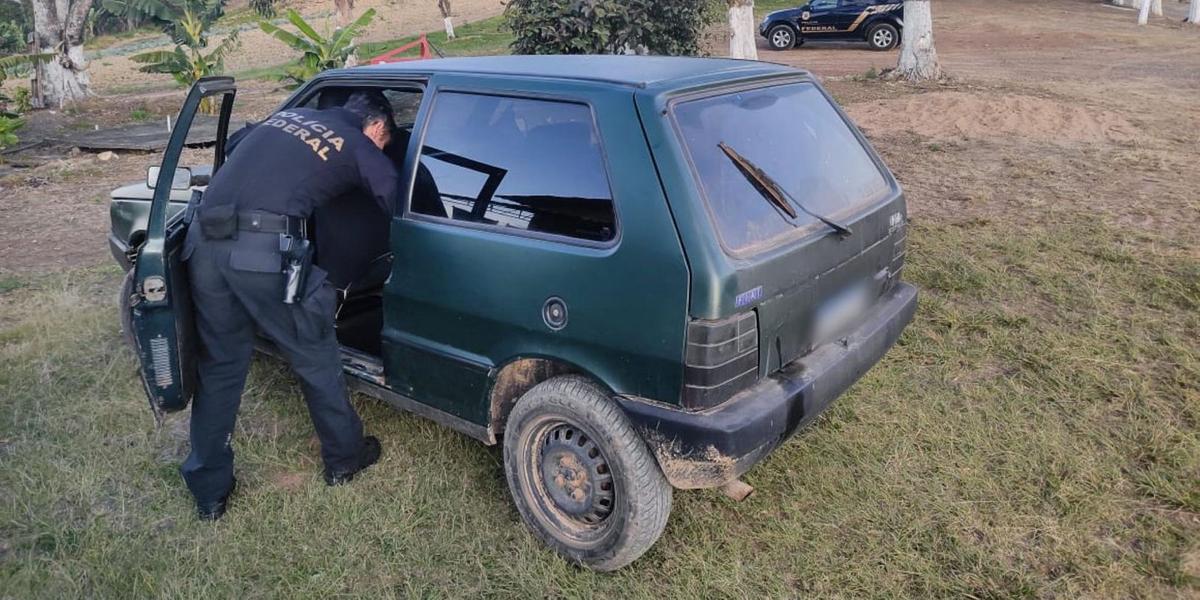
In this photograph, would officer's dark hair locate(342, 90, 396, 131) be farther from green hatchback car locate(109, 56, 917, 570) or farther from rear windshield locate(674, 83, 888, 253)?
rear windshield locate(674, 83, 888, 253)

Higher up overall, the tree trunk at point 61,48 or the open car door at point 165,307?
the tree trunk at point 61,48

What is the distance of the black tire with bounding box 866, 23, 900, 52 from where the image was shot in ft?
62.4

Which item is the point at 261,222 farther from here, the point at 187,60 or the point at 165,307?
the point at 187,60

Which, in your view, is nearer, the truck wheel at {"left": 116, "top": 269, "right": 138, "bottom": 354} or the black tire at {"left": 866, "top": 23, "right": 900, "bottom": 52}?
the truck wheel at {"left": 116, "top": 269, "right": 138, "bottom": 354}

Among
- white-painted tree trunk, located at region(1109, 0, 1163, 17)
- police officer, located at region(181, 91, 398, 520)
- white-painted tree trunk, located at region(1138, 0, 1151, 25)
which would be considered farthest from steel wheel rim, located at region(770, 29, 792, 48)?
police officer, located at region(181, 91, 398, 520)

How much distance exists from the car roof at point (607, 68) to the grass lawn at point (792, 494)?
1598 mm

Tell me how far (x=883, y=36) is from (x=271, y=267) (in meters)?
18.9

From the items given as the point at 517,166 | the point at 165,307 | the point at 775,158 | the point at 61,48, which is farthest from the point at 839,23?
the point at 165,307

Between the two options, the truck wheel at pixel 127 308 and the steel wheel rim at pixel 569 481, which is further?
the truck wheel at pixel 127 308

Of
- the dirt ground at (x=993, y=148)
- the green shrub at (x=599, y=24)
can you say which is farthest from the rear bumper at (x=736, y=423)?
the green shrub at (x=599, y=24)

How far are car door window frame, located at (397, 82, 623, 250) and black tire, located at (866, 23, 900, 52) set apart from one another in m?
18.2

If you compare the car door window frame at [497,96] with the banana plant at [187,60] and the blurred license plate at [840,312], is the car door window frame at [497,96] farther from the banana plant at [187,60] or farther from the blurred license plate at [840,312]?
the banana plant at [187,60]

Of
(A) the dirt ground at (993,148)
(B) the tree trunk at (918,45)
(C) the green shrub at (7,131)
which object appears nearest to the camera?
(A) the dirt ground at (993,148)

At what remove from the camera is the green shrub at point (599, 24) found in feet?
29.1
